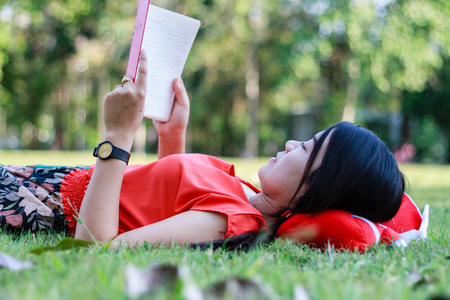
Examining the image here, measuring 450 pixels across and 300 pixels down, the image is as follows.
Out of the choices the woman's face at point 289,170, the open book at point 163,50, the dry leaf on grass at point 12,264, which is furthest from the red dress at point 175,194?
the dry leaf on grass at point 12,264

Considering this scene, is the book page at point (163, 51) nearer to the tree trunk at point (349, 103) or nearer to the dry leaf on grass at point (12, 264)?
the dry leaf on grass at point (12, 264)

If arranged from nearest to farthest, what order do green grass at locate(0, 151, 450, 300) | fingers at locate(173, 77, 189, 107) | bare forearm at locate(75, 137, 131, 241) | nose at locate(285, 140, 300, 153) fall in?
green grass at locate(0, 151, 450, 300), bare forearm at locate(75, 137, 131, 241), nose at locate(285, 140, 300, 153), fingers at locate(173, 77, 189, 107)

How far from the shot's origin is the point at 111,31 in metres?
17.3

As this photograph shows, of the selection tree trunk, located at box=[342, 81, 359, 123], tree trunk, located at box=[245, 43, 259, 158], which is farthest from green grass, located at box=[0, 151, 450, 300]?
tree trunk, located at box=[245, 43, 259, 158]

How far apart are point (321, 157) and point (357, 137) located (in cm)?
20

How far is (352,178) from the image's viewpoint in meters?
2.14

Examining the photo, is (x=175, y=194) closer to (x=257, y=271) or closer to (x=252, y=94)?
(x=257, y=271)

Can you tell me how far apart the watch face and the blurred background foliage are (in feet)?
38.8

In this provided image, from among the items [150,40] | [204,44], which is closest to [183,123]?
[150,40]

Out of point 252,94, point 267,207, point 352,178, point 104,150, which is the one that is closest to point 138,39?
point 104,150

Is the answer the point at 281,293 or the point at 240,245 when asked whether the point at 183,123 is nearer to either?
the point at 240,245

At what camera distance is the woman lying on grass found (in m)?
1.98

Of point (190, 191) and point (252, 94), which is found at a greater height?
point (190, 191)

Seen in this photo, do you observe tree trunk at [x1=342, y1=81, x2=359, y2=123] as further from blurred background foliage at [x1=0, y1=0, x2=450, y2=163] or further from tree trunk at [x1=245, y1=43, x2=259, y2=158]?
tree trunk at [x1=245, y1=43, x2=259, y2=158]
